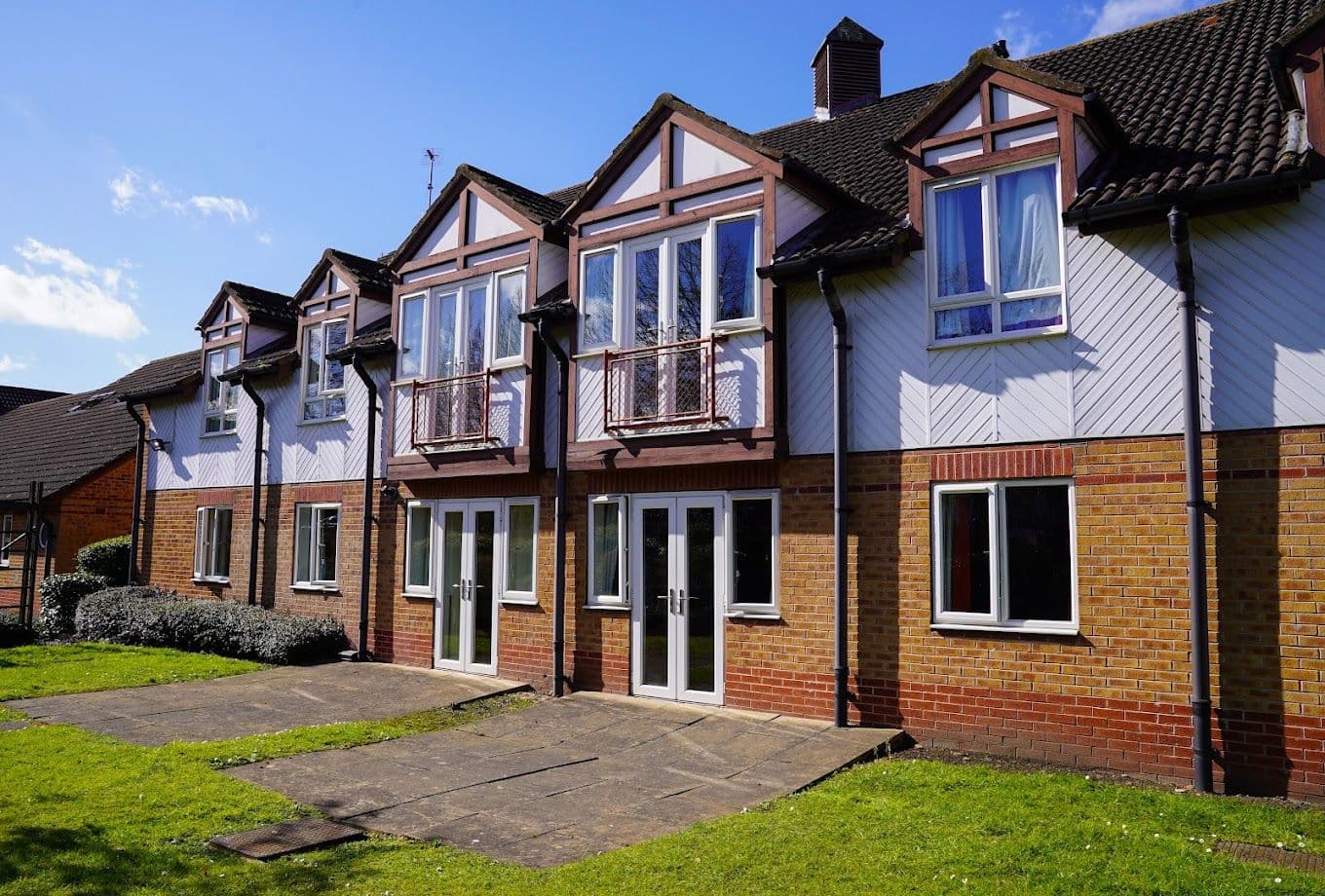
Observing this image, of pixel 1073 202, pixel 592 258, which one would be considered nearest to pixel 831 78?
pixel 592 258

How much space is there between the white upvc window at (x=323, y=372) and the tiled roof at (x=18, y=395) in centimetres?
2731

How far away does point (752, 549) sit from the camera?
36.2ft

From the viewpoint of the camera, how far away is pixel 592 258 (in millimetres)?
12656

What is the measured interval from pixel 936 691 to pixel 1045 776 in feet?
4.84

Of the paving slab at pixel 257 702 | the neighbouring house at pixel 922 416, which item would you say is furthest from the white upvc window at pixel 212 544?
the paving slab at pixel 257 702

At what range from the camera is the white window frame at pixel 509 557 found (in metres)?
13.2

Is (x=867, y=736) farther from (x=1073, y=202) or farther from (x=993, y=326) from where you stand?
(x=1073, y=202)

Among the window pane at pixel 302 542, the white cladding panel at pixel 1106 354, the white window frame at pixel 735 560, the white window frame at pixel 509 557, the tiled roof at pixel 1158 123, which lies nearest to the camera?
the white cladding panel at pixel 1106 354

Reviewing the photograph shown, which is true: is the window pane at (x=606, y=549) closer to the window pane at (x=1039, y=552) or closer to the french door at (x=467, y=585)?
the french door at (x=467, y=585)

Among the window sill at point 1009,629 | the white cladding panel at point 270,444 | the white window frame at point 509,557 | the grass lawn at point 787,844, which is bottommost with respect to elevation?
the grass lawn at point 787,844

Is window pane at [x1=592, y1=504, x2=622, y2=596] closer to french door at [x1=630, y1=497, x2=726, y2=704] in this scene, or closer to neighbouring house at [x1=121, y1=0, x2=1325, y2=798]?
neighbouring house at [x1=121, y1=0, x2=1325, y2=798]

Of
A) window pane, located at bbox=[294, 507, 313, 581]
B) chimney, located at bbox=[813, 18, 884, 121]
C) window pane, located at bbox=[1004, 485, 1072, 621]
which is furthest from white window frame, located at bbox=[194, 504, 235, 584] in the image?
window pane, located at bbox=[1004, 485, 1072, 621]

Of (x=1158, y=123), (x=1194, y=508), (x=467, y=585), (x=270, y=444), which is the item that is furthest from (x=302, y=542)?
(x=1158, y=123)

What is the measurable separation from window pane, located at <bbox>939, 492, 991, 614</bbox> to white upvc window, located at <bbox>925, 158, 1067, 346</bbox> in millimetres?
1673
